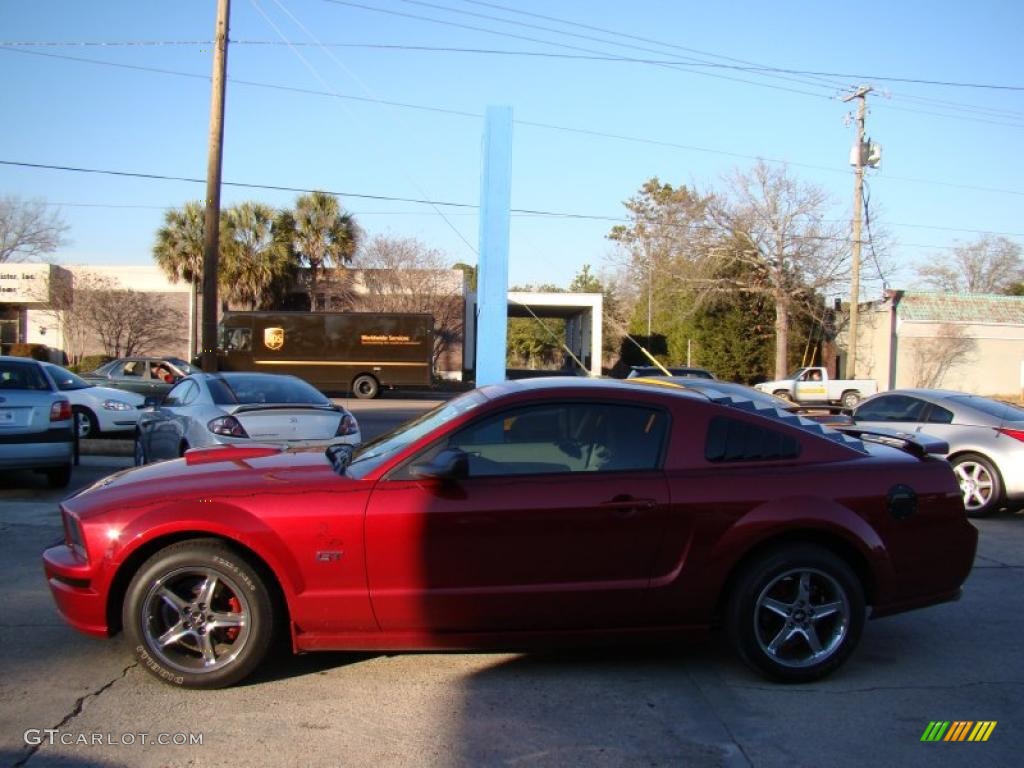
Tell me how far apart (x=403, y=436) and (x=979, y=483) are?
23.5 ft

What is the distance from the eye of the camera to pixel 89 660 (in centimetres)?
462

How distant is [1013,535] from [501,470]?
6403 mm

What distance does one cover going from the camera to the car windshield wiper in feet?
14.8

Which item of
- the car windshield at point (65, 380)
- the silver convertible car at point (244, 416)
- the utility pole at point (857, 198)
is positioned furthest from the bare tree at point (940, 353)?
the silver convertible car at point (244, 416)

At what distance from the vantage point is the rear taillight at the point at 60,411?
30.5ft

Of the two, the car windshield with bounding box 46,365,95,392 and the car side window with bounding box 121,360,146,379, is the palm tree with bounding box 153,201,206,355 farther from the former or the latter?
the car windshield with bounding box 46,365,95,392

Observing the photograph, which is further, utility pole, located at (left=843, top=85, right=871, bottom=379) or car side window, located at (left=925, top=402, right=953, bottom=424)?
utility pole, located at (left=843, top=85, right=871, bottom=379)

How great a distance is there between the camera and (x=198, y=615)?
4.17m

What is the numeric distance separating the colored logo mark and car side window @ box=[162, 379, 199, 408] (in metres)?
7.92

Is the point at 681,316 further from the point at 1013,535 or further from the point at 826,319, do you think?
the point at 1013,535

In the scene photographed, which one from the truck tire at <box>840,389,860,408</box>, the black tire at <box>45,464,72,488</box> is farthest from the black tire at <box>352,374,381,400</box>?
the black tire at <box>45,464,72,488</box>

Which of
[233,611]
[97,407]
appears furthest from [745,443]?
Answer: [97,407]

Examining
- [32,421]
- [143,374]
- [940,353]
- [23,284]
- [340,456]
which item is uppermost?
[23,284]
